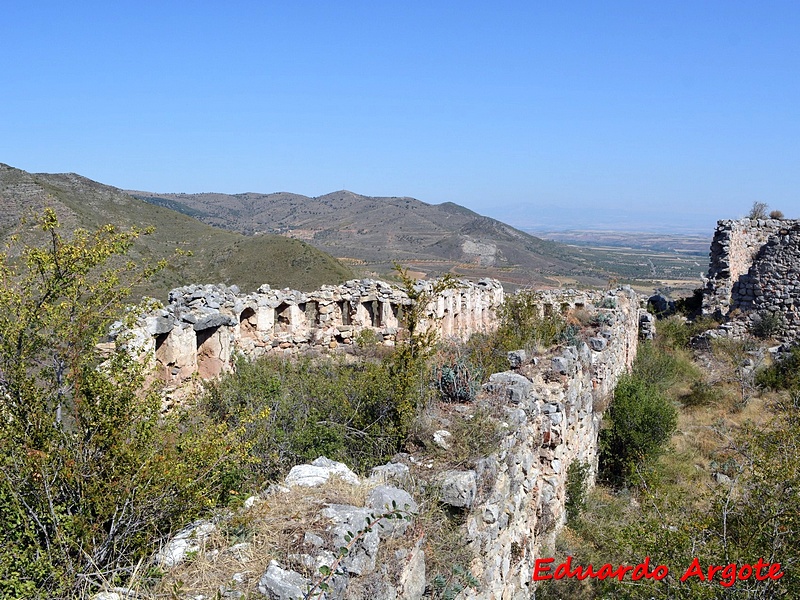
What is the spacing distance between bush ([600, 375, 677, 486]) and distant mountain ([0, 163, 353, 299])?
21.3m

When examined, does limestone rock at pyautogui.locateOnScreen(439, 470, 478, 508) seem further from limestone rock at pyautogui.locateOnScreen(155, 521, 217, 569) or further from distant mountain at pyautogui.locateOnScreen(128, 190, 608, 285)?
distant mountain at pyautogui.locateOnScreen(128, 190, 608, 285)

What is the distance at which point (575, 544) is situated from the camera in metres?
6.17

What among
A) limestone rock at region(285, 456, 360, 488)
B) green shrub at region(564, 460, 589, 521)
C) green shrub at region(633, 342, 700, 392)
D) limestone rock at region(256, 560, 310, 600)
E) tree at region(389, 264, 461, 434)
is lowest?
green shrub at region(564, 460, 589, 521)

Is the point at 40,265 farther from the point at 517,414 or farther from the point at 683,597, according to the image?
the point at 683,597

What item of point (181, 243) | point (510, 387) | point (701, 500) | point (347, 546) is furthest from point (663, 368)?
point (181, 243)

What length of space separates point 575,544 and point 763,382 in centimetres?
877

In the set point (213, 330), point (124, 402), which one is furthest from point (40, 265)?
point (213, 330)

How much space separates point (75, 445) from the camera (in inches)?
145

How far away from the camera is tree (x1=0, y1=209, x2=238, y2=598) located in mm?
3246

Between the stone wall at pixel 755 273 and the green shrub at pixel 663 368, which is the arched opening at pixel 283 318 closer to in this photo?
the green shrub at pixel 663 368

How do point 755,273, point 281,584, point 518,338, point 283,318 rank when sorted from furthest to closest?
1. point 755,273
2. point 283,318
3. point 518,338
4. point 281,584

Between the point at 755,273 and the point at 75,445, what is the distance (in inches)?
683

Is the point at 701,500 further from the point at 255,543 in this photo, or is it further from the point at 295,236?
the point at 295,236

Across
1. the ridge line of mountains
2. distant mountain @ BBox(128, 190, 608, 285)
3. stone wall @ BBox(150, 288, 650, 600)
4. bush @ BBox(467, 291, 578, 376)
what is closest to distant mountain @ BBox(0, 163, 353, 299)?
the ridge line of mountains
